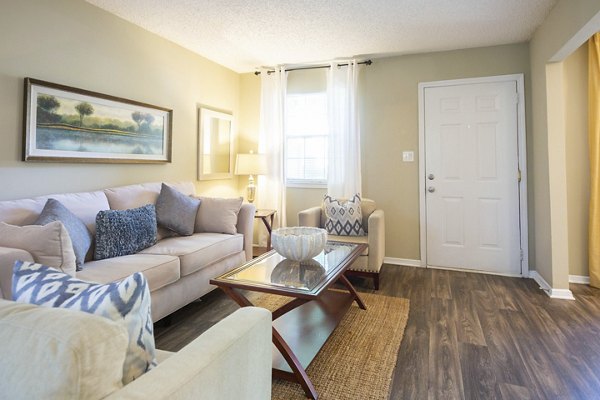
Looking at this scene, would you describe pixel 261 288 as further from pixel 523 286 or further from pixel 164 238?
pixel 523 286

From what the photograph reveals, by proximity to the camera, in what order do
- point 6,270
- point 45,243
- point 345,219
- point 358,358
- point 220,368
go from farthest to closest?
point 345,219, point 358,358, point 45,243, point 6,270, point 220,368

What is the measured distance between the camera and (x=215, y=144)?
4.28m

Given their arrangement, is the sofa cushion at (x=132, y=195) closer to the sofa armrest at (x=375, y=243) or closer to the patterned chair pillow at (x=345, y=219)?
the patterned chair pillow at (x=345, y=219)

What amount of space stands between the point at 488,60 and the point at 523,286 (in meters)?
2.31

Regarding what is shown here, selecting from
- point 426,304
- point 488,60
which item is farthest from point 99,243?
point 488,60

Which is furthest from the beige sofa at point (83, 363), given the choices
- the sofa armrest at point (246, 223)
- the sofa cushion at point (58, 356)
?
the sofa armrest at point (246, 223)

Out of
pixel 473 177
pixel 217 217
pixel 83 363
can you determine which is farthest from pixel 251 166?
pixel 83 363

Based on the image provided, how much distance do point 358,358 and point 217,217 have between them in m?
1.75

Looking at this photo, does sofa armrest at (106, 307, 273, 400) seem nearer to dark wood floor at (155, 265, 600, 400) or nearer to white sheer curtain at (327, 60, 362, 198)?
dark wood floor at (155, 265, 600, 400)

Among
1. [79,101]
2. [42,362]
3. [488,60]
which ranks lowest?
[42,362]

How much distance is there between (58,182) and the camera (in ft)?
8.54

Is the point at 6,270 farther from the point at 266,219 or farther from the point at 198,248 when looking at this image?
the point at 266,219

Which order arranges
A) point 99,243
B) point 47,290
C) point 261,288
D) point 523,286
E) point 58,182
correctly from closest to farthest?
point 47,290, point 261,288, point 99,243, point 58,182, point 523,286

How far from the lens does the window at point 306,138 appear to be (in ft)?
14.3
